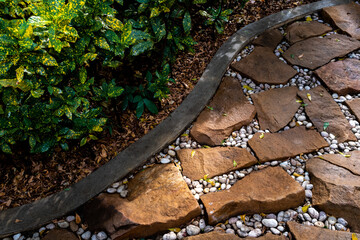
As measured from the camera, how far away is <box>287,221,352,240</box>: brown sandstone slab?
1.76 meters

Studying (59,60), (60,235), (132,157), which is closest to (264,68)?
(132,157)

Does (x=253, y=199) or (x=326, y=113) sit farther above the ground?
(x=326, y=113)

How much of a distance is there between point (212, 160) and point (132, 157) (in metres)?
0.58

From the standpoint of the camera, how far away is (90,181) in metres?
2.03

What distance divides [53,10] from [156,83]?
0.90 m

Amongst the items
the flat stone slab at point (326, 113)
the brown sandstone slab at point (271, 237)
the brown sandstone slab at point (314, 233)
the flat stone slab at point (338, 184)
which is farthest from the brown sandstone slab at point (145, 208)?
the flat stone slab at point (326, 113)

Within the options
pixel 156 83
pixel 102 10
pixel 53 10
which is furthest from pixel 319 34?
pixel 53 10

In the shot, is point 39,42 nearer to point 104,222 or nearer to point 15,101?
point 15,101

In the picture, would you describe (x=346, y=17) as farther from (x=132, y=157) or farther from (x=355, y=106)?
(x=132, y=157)

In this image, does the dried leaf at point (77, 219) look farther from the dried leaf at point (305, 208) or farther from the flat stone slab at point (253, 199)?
the dried leaf at point (305, 208)

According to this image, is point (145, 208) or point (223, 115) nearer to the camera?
point (145, 208)

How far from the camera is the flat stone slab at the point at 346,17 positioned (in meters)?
3.29

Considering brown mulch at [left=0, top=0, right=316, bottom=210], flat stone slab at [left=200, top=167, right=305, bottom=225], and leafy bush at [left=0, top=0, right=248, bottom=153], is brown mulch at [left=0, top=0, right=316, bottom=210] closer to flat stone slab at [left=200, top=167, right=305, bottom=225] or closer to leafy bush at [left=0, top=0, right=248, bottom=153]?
leafy bush at [left=0, top=0, right=248, bottom=153]

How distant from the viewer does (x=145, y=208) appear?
1.88 m
